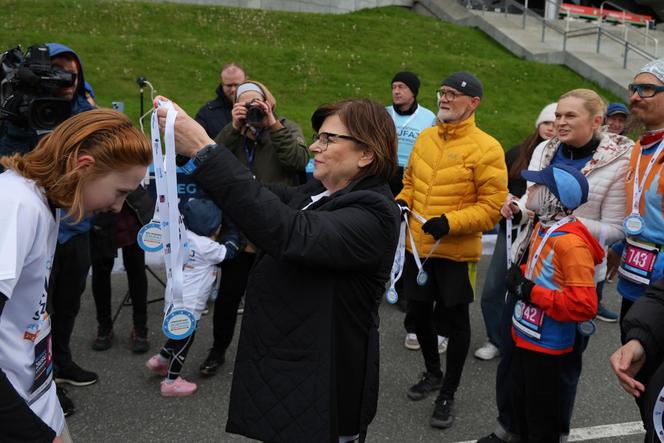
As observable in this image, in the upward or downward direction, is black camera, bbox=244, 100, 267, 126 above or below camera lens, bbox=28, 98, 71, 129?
below

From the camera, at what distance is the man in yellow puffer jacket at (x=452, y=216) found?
3639 millimetres

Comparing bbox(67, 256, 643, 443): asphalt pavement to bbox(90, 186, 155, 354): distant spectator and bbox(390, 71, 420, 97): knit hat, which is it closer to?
bbox(90, 186, 155, 354): distant spectator

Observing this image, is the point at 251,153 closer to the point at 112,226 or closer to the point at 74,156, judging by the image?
the point at 112,226

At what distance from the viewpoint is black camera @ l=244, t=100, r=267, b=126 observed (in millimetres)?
3572

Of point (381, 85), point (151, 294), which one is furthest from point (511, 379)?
point (381, 85)

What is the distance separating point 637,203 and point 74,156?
104 inches

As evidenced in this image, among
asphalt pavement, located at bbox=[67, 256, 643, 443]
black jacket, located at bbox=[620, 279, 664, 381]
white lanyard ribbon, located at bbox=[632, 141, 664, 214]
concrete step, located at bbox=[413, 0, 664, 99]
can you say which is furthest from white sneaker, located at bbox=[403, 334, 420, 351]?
concrete step, located at bbox=[413, 0, 664, 99]

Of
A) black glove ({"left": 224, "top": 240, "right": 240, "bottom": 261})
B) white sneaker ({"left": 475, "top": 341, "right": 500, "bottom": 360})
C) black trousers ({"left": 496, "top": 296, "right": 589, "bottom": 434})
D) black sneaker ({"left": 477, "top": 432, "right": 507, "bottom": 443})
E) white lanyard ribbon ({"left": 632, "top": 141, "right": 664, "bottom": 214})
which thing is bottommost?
white sneaker ({"left": 475, "top": 341, "right": 500, "bottom": 360})

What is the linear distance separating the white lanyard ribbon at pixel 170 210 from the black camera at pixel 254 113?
156 cm

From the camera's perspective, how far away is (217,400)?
3.81m

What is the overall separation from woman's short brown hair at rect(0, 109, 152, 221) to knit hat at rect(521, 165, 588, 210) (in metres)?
1.96

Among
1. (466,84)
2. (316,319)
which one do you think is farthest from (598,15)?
(316,319)

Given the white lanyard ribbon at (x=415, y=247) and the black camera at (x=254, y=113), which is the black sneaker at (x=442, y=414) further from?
the black camera at (x=254, y=113)

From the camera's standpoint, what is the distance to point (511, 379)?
10.6ft
